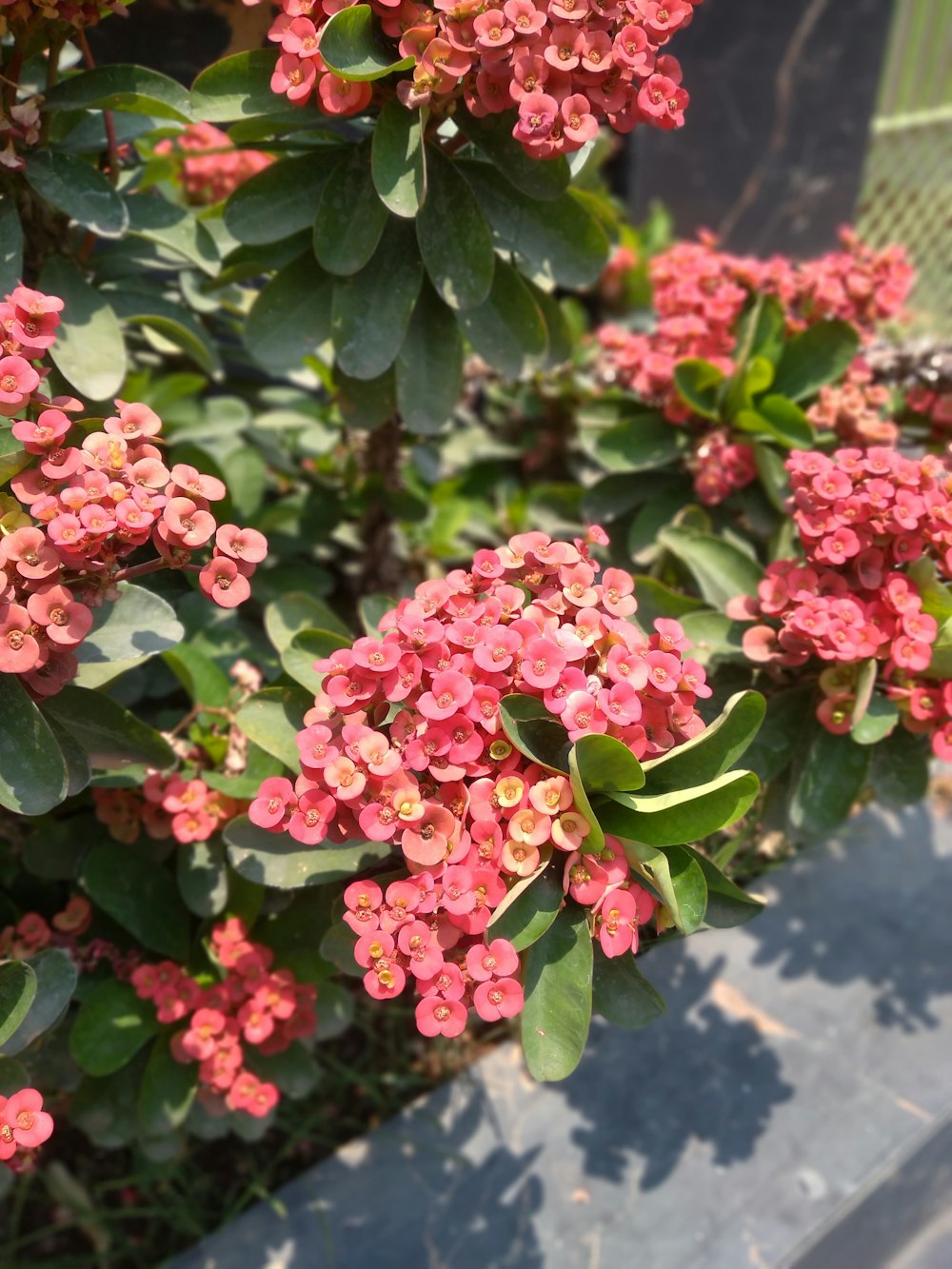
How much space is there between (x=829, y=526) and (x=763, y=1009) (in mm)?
1125

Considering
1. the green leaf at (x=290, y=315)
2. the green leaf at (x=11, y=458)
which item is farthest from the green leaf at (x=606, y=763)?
the green leaf at (x=290, y=315)

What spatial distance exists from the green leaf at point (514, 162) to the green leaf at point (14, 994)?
1135 millimetres

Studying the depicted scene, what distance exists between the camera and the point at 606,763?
3.17ft

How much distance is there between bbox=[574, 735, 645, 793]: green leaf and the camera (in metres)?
0.94

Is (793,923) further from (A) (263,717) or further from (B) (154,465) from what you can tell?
(B) (154,465)

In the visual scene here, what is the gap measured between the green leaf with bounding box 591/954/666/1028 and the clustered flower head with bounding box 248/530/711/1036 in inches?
5.0

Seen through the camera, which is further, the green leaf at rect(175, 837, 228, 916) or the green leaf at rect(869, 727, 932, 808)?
the green leaf at rect(869, 727, 932, 808)

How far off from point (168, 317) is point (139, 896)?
882 millimetres

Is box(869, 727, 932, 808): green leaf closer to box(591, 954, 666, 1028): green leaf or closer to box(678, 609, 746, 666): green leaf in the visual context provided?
box(678, 609, 746, 666): green leaf

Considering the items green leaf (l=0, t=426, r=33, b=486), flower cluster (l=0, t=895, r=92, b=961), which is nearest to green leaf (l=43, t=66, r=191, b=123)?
green leaf (l=0, t=426, r=33, b=486)

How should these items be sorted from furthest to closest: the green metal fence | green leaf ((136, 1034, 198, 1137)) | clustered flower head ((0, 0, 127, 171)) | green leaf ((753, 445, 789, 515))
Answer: the green metal fence
green leaf ((753, 445, 789, 515))
green leaf ((136, 1034, 198, 1137))
clustered flower head ((0, 0, 127, 171))

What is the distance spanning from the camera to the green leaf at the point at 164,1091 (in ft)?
4.42

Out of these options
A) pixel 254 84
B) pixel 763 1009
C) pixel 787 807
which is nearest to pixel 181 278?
pixel 254 84

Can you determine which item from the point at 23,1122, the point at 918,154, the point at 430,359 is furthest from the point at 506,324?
the point at 918,154
